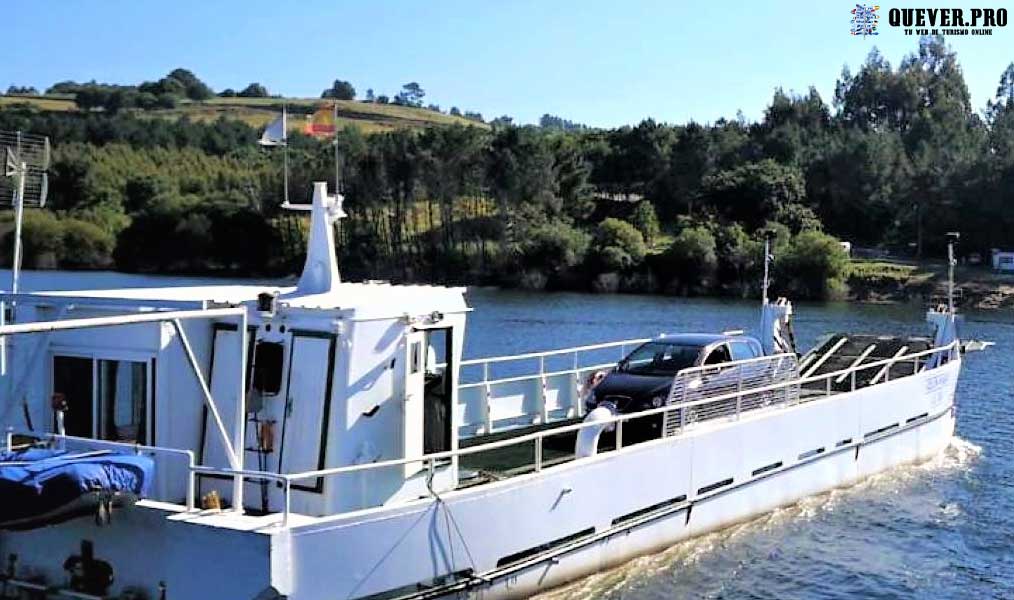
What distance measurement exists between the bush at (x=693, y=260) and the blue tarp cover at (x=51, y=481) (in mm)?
69940

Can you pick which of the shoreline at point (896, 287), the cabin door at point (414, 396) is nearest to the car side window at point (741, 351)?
the cabin door at point (414, 396)

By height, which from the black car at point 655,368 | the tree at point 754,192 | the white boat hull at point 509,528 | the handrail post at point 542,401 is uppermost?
the tree at point 754,192

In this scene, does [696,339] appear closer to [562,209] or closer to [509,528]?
[509,528]

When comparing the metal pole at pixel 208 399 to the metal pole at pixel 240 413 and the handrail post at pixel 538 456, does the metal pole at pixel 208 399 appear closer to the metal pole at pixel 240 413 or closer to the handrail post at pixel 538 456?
the metal pole at pixel 240 413

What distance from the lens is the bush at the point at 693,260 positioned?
78.5 meters

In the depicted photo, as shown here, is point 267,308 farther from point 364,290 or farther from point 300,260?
point 300,260

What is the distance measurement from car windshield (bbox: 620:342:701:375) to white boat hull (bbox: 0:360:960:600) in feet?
4.13

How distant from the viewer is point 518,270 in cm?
8400

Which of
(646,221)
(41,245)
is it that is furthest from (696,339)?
(41,245)

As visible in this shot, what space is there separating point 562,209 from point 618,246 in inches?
514

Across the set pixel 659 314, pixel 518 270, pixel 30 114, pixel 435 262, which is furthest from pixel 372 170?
pixel 30 114

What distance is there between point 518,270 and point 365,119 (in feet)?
234

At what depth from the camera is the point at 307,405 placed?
37.6 feet

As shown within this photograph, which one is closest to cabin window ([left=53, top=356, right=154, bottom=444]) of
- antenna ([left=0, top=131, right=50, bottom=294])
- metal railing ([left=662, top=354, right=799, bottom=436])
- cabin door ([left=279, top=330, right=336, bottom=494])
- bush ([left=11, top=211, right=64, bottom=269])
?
antenna ([left=0, top=131, right=50, bottom=294])
